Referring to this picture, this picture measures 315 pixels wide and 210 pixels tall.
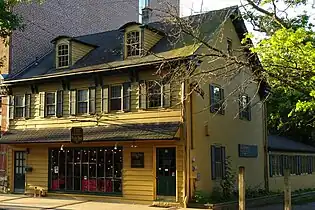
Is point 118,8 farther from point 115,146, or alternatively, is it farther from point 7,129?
point 115,146

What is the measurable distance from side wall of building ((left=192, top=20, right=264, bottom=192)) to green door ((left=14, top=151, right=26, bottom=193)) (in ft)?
32.7

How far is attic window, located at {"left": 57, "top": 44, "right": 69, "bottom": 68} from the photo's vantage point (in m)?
24.7

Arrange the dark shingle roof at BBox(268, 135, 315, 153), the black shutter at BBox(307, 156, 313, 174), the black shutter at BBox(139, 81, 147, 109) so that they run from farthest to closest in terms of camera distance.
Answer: the black shutter at BBox(307, 156, 313, 174) < the dark shingle roof at BBox(268, 135, 315, 153) < the black shutter at BBox(139, 81, 147, 109)

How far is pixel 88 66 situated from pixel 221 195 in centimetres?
899

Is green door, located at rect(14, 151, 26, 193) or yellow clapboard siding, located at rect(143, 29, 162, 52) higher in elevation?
yellow clapboard siding, located at rect(143, 29, 162, 52)

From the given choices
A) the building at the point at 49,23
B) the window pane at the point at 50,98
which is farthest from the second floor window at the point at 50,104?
the building at the point at 49,23

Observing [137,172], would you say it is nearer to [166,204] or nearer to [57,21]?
[166,204]

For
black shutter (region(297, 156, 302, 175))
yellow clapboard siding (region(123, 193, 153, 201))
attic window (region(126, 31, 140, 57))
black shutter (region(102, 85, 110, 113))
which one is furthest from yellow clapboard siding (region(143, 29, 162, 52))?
black shutter (region(297, 156, 302, 175))

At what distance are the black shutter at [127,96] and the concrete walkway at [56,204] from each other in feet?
14.3

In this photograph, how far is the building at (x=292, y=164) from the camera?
1091 inches

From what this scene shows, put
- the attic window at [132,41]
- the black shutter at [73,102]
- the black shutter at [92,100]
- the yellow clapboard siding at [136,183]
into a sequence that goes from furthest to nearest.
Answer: the black shutter at [73,102]
the black shutter at [92,100]
the attic window at [132,41]
the yellow clapboard siding at [136,183]

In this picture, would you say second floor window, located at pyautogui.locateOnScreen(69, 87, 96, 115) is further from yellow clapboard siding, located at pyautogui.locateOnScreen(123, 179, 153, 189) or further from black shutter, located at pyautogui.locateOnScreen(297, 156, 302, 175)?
black shutter, located at pyautogui.locateOnScreen(297, 156, 302, 175)

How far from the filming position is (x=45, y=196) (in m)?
23.1

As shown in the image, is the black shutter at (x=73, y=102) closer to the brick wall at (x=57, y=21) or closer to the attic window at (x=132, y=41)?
the attic window at (x=132, y=41)
